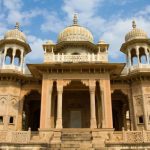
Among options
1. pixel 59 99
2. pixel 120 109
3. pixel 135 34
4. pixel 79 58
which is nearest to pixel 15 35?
pixel 79 58

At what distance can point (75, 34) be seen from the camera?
28.0 meters

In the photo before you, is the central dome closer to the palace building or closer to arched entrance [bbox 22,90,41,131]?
the palace building

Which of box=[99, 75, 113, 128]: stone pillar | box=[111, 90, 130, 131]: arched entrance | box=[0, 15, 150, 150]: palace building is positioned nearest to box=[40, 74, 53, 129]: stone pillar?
box=[0, 15, 150, 150]: palace building

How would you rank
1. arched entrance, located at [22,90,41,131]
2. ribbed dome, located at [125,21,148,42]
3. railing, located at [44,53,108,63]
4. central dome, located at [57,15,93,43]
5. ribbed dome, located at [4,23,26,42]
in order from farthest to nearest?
1. central dome, located at [57,15,93,43]
2. arched entrance, located at [22,90,41,131]
3. ribbed dome, located at [4,23,26,42]
4. ribbed dome, located at [125,21,148,42]
5. railing, located at [44,53,108,63]

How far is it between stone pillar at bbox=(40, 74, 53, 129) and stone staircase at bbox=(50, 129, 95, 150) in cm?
166

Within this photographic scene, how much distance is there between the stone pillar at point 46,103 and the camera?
1950 centimetres

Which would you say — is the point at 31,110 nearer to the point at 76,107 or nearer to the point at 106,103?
the point at 76,107

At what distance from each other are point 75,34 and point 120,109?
9.69m

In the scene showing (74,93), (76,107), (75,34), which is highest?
(75,34)

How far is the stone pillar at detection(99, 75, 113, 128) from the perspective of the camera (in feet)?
63.8

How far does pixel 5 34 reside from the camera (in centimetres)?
2570

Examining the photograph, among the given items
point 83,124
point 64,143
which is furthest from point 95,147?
point 83,124

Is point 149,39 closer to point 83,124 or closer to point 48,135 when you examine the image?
point 83,124

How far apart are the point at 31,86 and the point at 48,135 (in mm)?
6638
